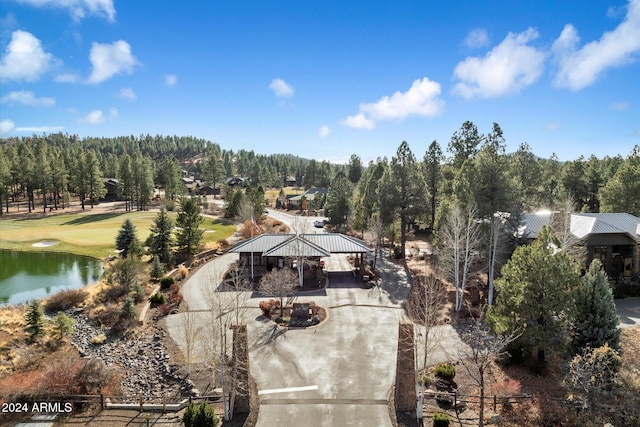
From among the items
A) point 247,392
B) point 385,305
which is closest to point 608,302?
point 385,305

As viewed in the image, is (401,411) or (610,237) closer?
(401,411)

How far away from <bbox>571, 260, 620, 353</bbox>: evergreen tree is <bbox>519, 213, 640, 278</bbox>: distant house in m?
13.2

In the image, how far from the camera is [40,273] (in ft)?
139

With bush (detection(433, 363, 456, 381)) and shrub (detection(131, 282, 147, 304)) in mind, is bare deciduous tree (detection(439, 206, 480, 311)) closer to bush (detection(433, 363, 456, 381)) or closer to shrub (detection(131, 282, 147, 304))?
bush (detection(433, 363, 456, 381))

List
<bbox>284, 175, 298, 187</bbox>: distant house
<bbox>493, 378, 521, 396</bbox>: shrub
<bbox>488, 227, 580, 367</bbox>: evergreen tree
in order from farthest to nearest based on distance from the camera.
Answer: <bbox>284, 175, 298, 187</bbox>: distant house < <bbox>488, 227, 580, 367</bbox>: evergreen tree < <bbox>493, 378, 521, 396</bbox>: shrub

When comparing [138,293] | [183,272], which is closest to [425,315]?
[138,293]

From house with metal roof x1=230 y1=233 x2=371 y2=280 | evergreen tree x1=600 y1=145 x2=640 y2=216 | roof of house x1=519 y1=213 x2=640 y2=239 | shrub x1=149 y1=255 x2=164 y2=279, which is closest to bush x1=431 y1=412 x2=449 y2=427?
house with metal roof x1=230 y1=233 x2=371 y2=280

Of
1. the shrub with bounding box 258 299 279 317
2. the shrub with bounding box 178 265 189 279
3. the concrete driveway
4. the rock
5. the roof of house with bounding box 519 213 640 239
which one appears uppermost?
the roof of house with bounding box 519 213 640 239

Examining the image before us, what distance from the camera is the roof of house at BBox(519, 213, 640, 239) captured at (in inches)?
1267

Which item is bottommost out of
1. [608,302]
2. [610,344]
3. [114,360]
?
[114,360]

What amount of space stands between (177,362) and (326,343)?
8.35 meters

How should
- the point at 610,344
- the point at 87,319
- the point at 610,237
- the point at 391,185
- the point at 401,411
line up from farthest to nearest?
1. the point at 391,185
2. the point at 610,237
3. the point at 87,319
4. the point at 610,344
5. the point at 401,411

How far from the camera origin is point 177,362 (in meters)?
21.0

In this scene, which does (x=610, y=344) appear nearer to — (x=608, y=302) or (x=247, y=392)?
(x=608, y=302)
